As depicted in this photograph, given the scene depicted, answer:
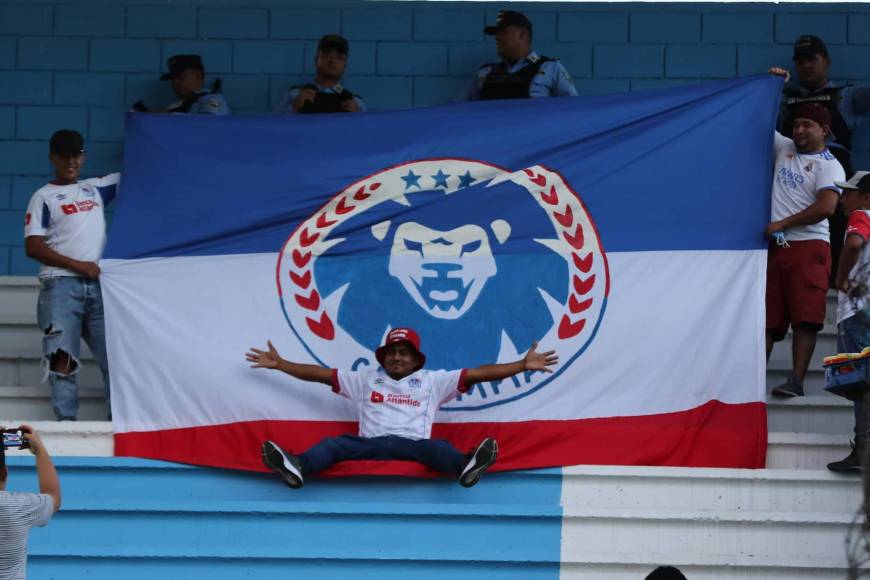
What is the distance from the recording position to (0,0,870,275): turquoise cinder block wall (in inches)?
403

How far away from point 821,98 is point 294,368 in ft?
11.2

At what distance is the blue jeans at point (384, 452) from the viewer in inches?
300

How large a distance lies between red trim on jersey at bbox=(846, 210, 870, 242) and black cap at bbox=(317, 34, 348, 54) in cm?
→ 310

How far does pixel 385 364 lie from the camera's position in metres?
8.02

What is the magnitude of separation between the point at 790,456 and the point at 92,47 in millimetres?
4922

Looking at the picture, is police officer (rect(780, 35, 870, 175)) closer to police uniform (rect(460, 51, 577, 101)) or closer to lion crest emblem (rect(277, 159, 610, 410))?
police uniform (rect(460, 51, 577, 101))

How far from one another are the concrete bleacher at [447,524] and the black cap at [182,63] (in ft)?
9.02

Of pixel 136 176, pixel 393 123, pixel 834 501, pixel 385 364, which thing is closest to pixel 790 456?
pixel 834 501

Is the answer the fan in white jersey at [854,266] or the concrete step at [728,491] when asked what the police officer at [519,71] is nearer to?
the fan in white jersey at [854,266]

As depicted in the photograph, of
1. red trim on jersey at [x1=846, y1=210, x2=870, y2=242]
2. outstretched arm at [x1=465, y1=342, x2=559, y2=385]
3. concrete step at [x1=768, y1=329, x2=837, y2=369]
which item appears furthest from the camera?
concrete step at [x1=768, y1=329, x2=837, y2=369]

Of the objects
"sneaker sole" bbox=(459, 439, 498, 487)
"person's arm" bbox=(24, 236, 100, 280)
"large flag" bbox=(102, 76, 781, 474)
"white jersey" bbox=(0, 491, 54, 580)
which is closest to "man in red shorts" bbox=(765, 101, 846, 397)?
"large flag" bbox=(102, 76, 781, 474)

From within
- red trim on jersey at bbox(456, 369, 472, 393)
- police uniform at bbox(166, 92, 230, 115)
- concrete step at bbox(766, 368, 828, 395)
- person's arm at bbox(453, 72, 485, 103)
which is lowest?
concrete step at bbox(766, 368, 828, 395)

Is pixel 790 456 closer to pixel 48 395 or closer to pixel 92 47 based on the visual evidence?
pixel 48 395

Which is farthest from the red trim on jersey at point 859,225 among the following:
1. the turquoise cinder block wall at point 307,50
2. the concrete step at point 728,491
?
the turquoise cinder block wall at point 307,50
